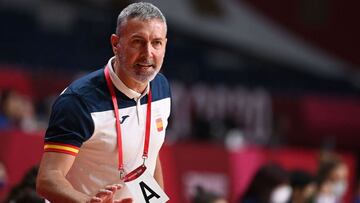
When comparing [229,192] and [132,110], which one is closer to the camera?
[132,110]

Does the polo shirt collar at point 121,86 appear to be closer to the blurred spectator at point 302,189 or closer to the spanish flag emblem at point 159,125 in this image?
the spanish flag emblem at point 159,125

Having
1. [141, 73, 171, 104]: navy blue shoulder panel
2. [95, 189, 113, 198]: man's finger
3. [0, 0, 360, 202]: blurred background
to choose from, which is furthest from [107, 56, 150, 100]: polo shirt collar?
[0, 0, 360, 202]: blurred background

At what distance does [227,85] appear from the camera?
17.5m

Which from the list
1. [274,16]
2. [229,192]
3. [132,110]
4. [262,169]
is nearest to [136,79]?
[132,110]

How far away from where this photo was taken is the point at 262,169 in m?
8.15


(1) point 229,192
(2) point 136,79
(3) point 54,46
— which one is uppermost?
(3) point 54,46

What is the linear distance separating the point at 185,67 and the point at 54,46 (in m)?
2.43

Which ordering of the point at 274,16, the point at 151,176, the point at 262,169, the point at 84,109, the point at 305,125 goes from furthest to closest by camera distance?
the point at 274,16 → the point at 305,125 → the point at 262,169 → the point at 151,176 → the point at 84,109

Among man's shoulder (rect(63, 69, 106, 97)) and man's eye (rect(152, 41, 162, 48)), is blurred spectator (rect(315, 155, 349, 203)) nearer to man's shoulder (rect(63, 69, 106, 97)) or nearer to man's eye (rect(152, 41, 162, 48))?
man's shoulder (rect(63, 69, 106, 97))

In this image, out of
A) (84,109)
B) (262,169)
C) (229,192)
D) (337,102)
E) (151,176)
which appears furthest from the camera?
(337,102)

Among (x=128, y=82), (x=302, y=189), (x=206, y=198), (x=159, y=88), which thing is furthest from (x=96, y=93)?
(x=302, y=189)

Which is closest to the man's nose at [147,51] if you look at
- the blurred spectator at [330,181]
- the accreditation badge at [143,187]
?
the accreditation badge at [143,187]

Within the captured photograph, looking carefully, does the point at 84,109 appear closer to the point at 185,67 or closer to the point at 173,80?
the point at 173,80

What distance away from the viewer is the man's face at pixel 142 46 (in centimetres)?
497
